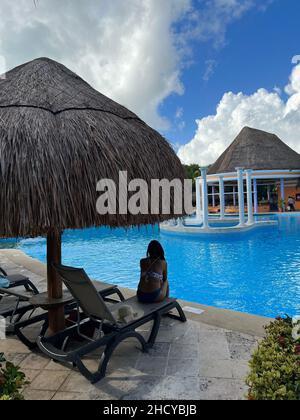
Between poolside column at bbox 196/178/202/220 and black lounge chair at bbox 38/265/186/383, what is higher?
poolside column at bbox 196/178/202/220

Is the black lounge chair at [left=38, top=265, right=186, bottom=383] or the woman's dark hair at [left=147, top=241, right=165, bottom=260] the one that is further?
the woman's dark hair at [left=147, top=241, right=165, bottom=260]

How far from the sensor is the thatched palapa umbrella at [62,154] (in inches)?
92.2

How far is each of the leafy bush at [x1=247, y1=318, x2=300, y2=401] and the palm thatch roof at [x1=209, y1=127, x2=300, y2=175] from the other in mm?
24249

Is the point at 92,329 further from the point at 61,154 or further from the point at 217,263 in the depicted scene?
the point at 217,263

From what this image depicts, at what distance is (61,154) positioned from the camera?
248 centimetres

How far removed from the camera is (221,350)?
131 inches

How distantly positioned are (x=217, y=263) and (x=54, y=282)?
7998 millimetres

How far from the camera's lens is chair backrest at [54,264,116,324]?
9.41ft

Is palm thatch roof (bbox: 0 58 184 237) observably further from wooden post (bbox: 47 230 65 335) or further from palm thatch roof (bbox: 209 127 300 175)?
palm thatch roof (bbox: 209 127 300 175)

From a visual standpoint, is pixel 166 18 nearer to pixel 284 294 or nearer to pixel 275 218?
pixel 284 294

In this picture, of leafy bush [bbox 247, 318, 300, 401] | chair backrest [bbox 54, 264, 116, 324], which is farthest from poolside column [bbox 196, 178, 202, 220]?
leafy bush [bbox 247, 318, 300, 401]

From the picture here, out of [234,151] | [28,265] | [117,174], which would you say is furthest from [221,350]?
[234,151]

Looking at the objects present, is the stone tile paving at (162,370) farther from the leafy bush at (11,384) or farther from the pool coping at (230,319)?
the leafy bush at (11,384)

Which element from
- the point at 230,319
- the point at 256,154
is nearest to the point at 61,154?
the point at 230,319
